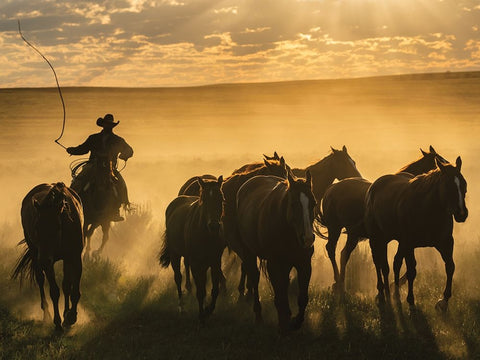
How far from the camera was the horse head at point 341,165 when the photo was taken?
11870 millimetres

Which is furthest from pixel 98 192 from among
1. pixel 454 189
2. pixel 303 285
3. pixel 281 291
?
pixel 454 189

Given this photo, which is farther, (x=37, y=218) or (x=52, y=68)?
(x=52, y=68)

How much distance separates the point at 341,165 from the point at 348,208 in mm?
1397

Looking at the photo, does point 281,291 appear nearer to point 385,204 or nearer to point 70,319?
point 385,204

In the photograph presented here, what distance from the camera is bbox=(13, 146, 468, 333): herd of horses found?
7.92 m

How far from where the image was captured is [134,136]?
6038cm

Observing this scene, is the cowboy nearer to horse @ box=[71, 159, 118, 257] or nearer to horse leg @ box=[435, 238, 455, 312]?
horse @ box=[71, 159, 118, 257]

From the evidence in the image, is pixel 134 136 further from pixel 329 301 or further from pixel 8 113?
pixel 329 301

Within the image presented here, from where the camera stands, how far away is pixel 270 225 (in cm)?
801

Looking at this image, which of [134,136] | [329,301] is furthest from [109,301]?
[134,136]

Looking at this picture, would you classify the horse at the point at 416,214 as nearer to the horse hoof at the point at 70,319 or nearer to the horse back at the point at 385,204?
the horse back at the point at 385,204

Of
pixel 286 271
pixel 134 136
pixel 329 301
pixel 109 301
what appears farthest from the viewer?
pixel 134 136

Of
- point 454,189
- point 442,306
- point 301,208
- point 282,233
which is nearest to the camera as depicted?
point 301,208

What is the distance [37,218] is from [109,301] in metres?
2.26
